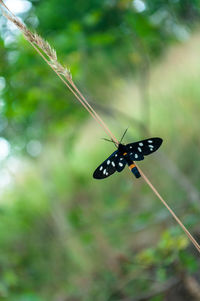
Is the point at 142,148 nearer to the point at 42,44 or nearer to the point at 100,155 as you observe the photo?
the point at 42,44

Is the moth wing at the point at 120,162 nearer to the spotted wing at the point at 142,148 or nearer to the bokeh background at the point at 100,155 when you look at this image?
the spotted wing at the point at 142,148

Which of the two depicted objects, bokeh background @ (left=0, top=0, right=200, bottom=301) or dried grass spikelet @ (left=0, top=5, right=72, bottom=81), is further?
bokeh background @ (left=0, top=0, right=200, bottom=301)

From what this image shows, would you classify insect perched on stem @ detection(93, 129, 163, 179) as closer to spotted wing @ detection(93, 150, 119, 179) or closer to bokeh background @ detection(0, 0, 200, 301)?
spotted wing @ detection(93, 150, 119, 179)

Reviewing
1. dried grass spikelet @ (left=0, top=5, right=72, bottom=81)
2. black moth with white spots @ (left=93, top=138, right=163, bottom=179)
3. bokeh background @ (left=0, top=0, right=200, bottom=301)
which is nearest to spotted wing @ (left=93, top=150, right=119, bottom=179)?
black moth with white spots @ (left=93, top=138, right=163, bottom=179)

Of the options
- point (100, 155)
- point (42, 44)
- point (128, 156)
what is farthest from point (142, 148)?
point (100, 155)

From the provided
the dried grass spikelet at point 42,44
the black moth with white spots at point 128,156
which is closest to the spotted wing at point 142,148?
the black moth with white spots at point 128,156

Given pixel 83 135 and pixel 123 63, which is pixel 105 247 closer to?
pixel 83 135

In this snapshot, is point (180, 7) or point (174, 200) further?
point (180, 7)

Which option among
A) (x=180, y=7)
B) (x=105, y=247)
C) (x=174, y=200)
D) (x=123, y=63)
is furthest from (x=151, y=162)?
(x=180, y=7)
